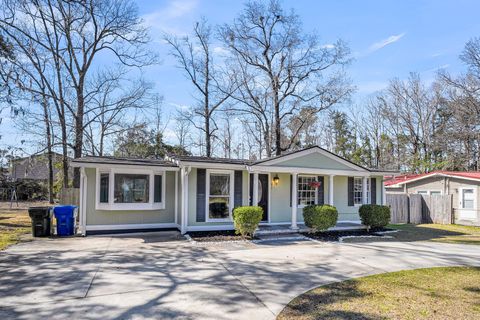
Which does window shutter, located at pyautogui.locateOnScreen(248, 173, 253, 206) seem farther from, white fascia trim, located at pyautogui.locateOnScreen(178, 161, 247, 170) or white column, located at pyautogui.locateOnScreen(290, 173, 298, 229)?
white column, located at pyautogui.locateOnScreen(290, 173, 298, 229)

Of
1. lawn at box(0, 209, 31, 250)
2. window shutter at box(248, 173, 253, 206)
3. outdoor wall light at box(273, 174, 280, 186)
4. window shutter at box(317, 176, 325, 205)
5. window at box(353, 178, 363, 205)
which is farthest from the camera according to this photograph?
window at box(353, 178, 363, 205)

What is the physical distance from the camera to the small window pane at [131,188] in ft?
34.8

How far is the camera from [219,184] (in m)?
11.5

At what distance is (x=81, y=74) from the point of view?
Answer: 20672 mm

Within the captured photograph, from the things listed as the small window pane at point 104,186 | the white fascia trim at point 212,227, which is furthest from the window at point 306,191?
the small window pane at point 104,186

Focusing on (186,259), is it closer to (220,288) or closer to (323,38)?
(220,288)

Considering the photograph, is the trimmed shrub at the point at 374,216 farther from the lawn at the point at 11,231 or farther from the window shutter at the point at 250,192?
the lawn at the point at 11,231

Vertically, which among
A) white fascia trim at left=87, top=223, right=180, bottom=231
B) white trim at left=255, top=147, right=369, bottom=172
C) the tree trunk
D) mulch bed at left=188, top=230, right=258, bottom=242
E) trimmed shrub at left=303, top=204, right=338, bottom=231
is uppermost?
the tree trunk

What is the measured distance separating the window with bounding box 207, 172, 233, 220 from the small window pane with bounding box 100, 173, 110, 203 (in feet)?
11.5

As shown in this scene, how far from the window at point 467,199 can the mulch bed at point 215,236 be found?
13.1 meters

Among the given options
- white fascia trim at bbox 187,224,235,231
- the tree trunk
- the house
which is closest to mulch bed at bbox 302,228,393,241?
the house

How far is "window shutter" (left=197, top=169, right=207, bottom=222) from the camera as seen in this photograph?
11055mm

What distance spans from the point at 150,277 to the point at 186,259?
5.15ft

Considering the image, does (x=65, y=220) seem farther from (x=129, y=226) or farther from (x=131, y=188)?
(x=131, y=188)
